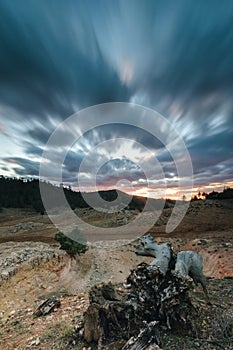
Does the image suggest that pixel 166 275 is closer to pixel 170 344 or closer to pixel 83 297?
pixel 170 344

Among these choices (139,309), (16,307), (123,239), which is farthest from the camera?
(123,239)

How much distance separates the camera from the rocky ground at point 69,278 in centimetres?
428

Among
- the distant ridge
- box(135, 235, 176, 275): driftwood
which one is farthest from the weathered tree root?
the distant ridge

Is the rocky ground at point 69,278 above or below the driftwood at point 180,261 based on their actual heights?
below

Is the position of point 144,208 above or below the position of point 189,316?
above

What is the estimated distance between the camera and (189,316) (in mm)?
3676

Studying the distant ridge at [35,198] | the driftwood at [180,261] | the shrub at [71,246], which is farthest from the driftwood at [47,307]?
the distant ridge at [35,198]

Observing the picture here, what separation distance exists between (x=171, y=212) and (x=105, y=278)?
62.9ft

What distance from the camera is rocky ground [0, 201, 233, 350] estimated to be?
14.0 feet

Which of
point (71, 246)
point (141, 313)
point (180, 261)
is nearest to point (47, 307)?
point (141, 313)

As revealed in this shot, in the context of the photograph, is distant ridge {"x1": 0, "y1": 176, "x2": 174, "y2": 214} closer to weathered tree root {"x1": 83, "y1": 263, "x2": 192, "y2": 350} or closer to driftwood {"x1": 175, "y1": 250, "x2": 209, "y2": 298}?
driftwood {"x1": 175, "y1": 250, "x2": 209, "y2": 298}

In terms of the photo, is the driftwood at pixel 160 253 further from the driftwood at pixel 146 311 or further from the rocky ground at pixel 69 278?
the rocky ground at pixel 69 278

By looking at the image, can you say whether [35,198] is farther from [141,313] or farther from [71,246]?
[141,313]

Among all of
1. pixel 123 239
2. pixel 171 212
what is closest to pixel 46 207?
pixel 171 212
